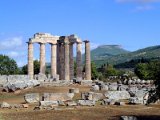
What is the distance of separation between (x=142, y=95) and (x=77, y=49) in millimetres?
40442

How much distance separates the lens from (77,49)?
8788cm

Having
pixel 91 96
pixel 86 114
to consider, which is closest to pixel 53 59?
pixel 91 96

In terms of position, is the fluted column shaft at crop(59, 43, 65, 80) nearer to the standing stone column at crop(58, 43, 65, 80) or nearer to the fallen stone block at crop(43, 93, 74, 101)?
the standing stone column at crop(58, 43, 65, 80)

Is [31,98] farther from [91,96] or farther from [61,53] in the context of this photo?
[61,53]

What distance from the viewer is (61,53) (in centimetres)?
8819

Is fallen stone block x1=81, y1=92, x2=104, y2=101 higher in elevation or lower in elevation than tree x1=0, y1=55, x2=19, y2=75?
lower

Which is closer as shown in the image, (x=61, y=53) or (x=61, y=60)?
(x=61, y=60)

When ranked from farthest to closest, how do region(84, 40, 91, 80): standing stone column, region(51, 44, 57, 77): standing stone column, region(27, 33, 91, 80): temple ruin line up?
region(51, 44, 57, 77): standing stone column < region(84, 40, 91, 80): standing stone column < region(27, 33, 91, 80): temple ruin

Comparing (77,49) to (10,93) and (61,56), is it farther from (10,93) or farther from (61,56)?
(10,93)

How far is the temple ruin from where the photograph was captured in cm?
8481

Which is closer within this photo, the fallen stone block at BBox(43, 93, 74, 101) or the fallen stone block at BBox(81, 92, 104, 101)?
the fallen stone block at BBox(43, 93, 74, 101)

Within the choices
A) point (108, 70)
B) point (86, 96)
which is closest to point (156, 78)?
point (86, 96)

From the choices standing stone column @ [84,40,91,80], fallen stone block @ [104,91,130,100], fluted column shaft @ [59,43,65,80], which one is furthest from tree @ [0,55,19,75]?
fallen stone block @ [104,91,130,100]

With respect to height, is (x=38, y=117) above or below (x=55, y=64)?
below
